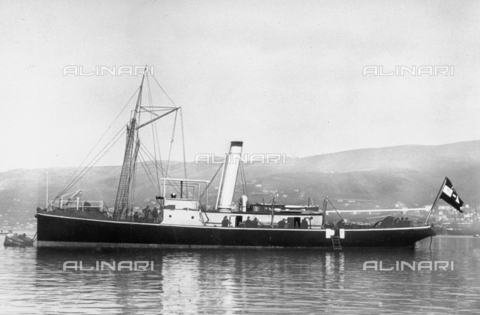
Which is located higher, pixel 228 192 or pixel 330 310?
pixel 228 192

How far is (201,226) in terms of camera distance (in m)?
53.5

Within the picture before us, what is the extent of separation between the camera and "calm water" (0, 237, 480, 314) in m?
21.3

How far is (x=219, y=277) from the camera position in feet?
103

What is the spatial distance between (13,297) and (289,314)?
433 inches

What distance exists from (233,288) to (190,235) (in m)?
27.1

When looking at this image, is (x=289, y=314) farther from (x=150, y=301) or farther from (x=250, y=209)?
(x=250, y=209)

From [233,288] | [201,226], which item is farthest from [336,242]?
[233,288]

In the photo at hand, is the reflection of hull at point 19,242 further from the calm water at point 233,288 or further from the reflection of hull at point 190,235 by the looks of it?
the calm water at point 233,288

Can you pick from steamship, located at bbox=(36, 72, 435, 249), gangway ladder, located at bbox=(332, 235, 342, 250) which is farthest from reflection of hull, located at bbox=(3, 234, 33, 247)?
gangway ladder, located at bbox=(332, 235, 342, 250)

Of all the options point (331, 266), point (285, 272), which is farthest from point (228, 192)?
point (285, 272)

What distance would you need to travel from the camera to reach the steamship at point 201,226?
51.3 m

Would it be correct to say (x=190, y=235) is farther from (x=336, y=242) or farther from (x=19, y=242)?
(x=19, y=242)

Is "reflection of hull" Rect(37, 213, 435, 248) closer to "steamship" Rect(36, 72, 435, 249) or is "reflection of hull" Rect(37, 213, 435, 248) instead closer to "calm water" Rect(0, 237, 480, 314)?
"steamship" Rect(36, 72, 435, 249)

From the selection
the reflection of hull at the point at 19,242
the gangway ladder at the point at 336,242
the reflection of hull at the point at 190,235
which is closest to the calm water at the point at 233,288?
the reflection of hull at the point at 190,235
